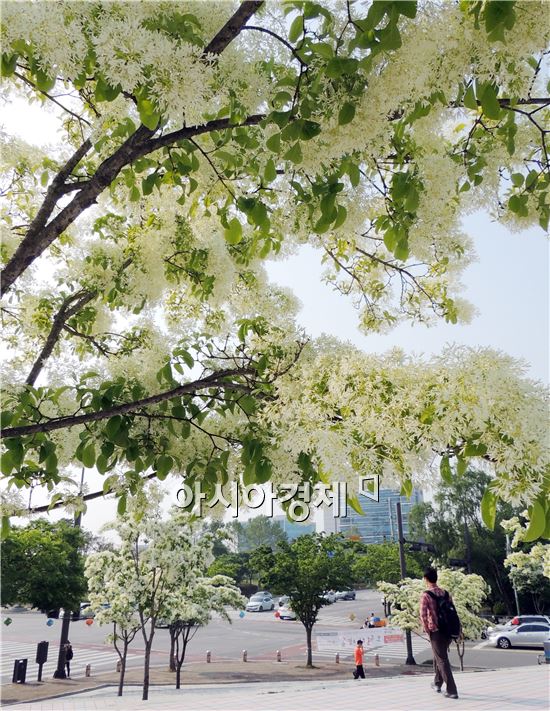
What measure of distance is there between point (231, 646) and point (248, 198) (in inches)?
1061

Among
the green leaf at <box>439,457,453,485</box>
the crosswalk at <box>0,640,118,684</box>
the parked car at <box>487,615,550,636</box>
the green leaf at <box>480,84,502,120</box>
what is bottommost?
the crosswalk at <box>0,640,118,684</box>

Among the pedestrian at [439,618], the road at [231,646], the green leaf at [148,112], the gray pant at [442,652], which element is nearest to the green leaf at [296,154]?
the green leaf at [148,112]

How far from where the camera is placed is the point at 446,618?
551cm

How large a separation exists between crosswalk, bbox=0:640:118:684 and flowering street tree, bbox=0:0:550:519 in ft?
58.3

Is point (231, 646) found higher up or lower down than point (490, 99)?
lower down

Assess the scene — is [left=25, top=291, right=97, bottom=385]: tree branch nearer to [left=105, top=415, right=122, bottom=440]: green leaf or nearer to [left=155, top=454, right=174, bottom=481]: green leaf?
[left=105, top=415, right=122, bottom=440]: green leaf

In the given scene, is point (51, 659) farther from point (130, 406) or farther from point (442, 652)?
point (130, 406)

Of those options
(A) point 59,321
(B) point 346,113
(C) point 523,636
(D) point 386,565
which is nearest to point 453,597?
(C) point 523,636

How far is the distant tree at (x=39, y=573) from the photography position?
55.5ft

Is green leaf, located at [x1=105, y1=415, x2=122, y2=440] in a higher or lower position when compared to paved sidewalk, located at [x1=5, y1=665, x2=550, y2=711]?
higher

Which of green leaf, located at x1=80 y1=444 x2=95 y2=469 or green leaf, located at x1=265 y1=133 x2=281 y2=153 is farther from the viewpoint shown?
green leaf, located at x1=80 y1=444 x2=95 y2=469

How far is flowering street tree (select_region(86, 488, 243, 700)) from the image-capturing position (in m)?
14.0

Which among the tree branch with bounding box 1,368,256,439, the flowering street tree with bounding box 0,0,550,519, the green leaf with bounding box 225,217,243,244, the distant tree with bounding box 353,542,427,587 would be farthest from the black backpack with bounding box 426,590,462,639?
the distant tree with bounding box 353,542,427,587

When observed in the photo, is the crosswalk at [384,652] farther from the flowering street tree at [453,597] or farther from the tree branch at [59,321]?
the tree branch at [59,321]
